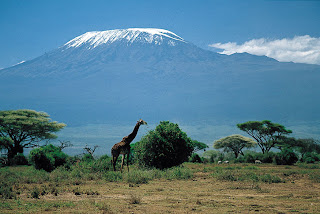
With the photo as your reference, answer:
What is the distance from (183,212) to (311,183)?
1028 cm

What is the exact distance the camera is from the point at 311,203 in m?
11.9

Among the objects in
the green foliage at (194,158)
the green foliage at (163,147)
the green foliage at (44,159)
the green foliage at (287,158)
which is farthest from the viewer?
the green foliage at (194,158)

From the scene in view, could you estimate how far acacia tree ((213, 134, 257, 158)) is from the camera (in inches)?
2295

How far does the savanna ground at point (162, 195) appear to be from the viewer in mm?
11039

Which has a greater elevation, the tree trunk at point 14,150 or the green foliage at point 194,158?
the tree trunk at point 14,150

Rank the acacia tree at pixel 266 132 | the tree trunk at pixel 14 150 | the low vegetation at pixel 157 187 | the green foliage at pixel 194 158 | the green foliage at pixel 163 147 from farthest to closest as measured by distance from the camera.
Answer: the acacia tree at pixel 266 132, the tree trunk at pixel 14 150, the green foliage at pixel 194 158, the green foliage at pixel 163 147, the low vegetation at pixel 157 187

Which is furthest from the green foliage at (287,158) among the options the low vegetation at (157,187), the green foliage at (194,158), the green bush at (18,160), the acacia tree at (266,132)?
the green bush at (18,160)

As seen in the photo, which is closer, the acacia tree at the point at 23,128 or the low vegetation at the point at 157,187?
the low vegetation at the point at 157,187

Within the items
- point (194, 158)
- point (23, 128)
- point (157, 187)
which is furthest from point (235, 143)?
point (157, 187)

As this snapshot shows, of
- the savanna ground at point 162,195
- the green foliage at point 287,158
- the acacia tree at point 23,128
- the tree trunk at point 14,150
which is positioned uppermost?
the acacia tree at point 23,128

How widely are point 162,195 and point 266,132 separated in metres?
45.9

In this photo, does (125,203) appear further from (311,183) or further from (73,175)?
(311,183)

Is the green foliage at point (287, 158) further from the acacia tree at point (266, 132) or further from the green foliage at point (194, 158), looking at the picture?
the acacia tree at point (266, 132)

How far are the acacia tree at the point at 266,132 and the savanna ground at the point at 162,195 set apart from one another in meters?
35.2
